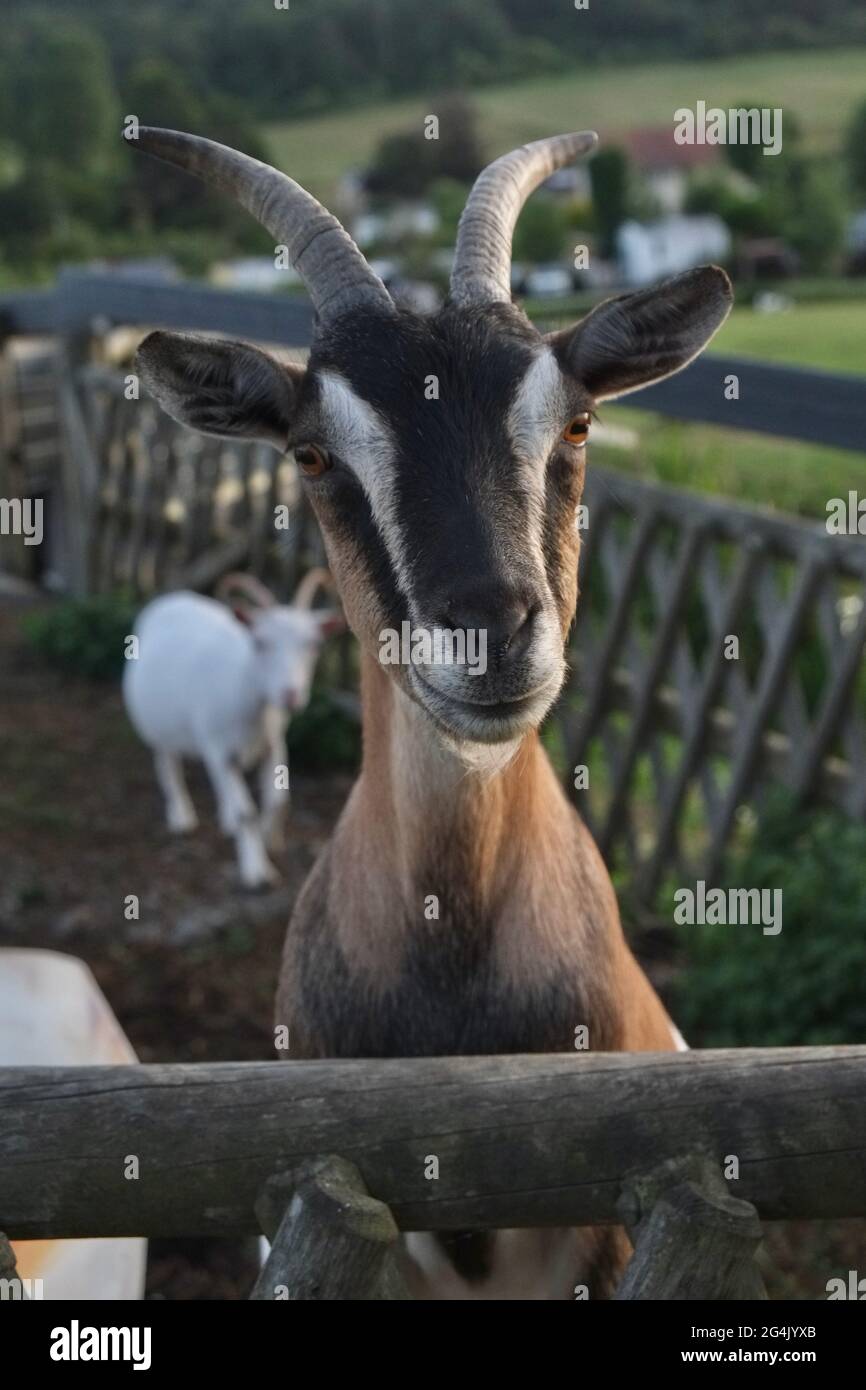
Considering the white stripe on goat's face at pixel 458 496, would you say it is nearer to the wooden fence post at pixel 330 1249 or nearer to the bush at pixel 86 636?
the wooden fence post at pixel 330 1249

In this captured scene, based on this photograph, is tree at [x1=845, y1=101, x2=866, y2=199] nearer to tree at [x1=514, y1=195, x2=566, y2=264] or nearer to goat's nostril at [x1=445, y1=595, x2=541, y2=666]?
tree at [x1=514, y1=195, x2=566, y2=264]

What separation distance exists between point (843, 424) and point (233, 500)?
18.1 ft

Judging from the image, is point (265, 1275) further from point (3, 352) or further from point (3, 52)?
point (3, 52)

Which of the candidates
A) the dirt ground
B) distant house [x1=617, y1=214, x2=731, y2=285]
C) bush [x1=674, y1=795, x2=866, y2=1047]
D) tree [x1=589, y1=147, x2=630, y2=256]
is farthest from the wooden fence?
tree [x1=589, y1=147, x2=630, y2=256]

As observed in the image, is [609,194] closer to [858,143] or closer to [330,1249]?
[858,143]

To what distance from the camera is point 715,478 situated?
8.67 meters

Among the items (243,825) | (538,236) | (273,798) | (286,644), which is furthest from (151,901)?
(538,236)

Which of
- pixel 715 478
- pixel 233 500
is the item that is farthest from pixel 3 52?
pixel 715 478

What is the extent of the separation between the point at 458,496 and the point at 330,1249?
1.08 meters

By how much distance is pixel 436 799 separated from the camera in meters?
2.42

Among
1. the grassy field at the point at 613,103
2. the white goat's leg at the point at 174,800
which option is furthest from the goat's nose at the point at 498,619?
the grassy field at the point at 613,103

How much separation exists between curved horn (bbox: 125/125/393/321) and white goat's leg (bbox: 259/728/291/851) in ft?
14.9

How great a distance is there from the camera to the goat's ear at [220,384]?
2457mm

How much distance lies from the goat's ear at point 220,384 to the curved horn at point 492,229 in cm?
35
